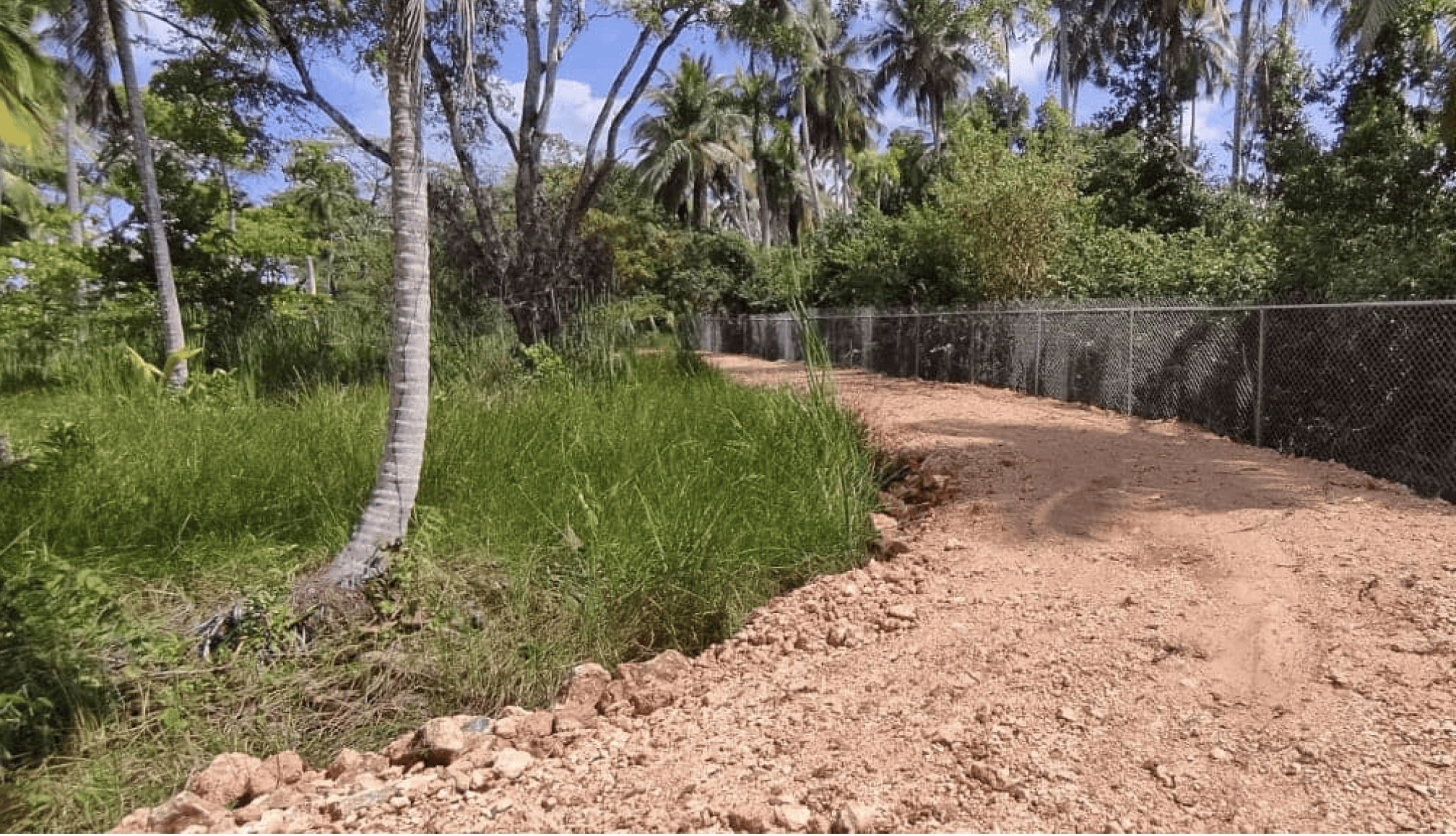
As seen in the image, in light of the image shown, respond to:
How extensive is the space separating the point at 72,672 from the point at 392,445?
148cm

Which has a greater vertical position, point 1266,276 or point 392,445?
point 1266,276

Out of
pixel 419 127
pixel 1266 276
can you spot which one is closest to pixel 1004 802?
pixel 419 127

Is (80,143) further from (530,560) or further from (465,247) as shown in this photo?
(530,560)

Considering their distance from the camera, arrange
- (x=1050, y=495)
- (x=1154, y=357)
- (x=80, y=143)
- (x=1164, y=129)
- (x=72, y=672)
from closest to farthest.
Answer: (x=72, y=672) → (x=1050, y=495) → (x=1154, y=357) → (x=80, y=143) → (x=1164, y=129)

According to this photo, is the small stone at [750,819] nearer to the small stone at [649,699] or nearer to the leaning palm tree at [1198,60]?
the small stone at [649,699]

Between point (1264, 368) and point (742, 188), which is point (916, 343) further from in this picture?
point (742, 188)

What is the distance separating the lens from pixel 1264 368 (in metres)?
7.07

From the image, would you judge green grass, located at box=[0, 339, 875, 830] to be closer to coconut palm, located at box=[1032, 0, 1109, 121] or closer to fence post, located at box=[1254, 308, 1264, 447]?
fence post, located at box=[1254, 308, 1264, 447]

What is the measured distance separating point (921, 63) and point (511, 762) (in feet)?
115

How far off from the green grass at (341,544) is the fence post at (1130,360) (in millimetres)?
4946

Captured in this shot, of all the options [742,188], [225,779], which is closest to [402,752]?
[225,779]

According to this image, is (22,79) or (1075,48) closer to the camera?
(22,79)

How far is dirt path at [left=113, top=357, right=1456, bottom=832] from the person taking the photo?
2064 millimetres

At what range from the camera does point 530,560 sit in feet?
12.4
